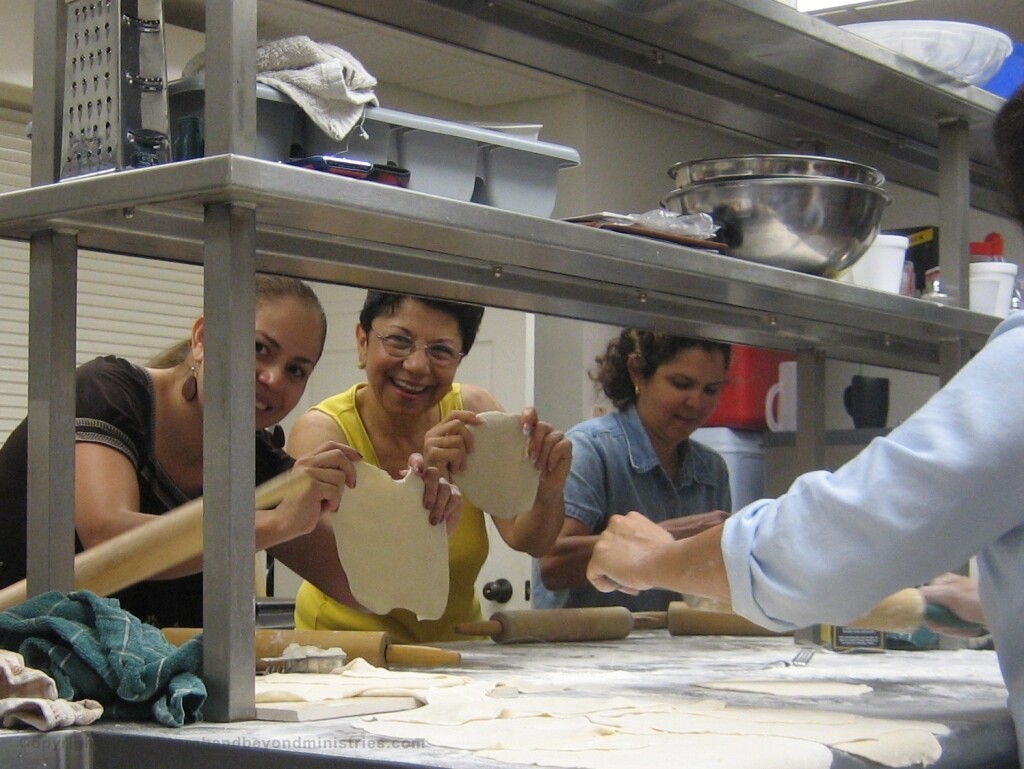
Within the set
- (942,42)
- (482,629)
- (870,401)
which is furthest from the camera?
(870,401)

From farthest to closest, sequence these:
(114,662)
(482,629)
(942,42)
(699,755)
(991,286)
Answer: (991,286) < (942,42) < (482,629) < (114,662) < (699,755)

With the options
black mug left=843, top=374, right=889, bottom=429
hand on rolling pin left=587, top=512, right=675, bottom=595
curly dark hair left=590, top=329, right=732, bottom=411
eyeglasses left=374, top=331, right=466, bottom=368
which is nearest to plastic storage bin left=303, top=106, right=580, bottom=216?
hand on rolling pin left=587, top=512, right=675, bottom=595

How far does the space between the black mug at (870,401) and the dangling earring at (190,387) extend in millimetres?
3030

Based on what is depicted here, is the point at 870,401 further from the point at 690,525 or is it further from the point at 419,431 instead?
the point at 419,431

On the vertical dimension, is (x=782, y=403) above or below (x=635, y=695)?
above

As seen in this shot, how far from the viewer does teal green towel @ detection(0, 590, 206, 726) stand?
1.15 meters

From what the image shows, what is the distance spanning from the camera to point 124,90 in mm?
1289

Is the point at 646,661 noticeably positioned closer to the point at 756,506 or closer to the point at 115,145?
the point at 756,506

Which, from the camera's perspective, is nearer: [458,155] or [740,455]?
[458,155]

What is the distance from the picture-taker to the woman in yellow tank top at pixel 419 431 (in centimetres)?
236

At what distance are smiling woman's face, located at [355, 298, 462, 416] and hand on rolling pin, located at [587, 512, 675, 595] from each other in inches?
34.7

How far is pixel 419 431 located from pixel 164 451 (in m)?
0.65

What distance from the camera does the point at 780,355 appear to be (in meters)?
4.71

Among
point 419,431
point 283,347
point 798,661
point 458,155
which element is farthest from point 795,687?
point 419,431
